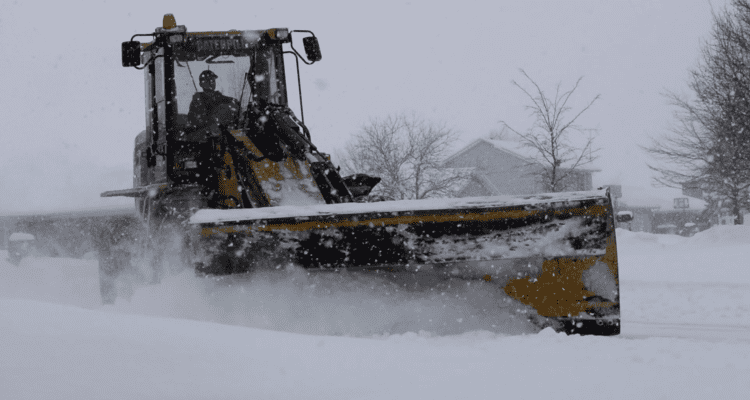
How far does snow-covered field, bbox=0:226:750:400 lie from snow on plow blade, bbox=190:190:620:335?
0.18 meters

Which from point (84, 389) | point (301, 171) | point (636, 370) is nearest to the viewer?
point (84, 389)

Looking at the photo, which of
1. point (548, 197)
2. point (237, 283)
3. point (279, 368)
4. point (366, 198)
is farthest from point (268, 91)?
point (279, 368)

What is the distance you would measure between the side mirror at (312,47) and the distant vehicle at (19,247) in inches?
198

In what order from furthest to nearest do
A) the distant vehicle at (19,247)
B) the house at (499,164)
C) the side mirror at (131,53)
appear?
the house at (499,164)
the distant vehicle at (19,247)
the side mirror at (131,53)

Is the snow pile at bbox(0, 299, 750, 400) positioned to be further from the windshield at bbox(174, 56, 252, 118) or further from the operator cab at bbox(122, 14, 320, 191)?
the windshield at bbox(174, 56, 252, 118)

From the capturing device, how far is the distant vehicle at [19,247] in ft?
29.3

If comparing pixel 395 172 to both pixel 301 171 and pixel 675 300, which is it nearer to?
pixel 675 300

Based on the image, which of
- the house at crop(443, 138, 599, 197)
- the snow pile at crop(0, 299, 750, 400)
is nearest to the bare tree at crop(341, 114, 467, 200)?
the house at crop(443, 138, 599, 197)

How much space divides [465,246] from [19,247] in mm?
7362

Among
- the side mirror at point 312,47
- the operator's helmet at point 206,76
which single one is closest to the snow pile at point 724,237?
the side mirror at point 312,47

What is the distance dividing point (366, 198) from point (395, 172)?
1708cm

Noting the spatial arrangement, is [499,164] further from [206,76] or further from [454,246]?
[454,246]

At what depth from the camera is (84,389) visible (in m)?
2.29

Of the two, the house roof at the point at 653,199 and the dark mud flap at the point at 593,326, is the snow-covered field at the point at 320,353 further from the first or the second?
the house roof at the point at 653,199
